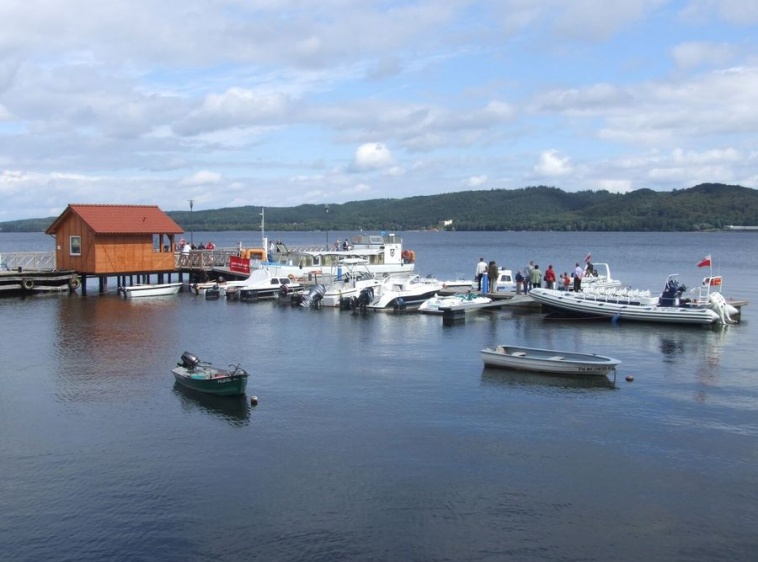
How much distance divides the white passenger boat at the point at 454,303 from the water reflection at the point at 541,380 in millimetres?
13992

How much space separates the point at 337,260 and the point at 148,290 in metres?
13.7

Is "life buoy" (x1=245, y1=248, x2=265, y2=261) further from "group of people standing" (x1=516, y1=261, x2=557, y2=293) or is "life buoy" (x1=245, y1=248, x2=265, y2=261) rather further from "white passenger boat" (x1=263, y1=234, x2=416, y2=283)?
"group of people standing" (x1=516, y1=261, x2=557, y2=293)

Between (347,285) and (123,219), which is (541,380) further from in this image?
(123,219)

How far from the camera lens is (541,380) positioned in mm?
26703

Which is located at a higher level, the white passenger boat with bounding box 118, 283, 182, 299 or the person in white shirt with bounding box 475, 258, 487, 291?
the person in white shirt with bounding box 475, 258, 487, 291

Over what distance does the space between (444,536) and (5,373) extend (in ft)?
63.2

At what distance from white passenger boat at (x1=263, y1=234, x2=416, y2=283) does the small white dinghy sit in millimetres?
23032

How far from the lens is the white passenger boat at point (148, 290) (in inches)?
1994

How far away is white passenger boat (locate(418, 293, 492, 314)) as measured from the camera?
42031mm

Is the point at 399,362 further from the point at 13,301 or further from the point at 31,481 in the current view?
the point at 13,301

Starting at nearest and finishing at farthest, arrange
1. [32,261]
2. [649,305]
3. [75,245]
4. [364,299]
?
[649,305]
[364,299]
[75,245]
[32,261]

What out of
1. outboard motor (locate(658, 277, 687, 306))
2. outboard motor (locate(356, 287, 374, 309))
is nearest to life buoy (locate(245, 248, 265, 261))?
outboard motor (locate(356, 287, 374, 309))

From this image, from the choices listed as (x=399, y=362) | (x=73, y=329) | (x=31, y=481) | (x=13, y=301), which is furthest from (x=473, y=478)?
(x=13, y=301)

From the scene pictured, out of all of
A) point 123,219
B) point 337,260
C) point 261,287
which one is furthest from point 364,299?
point 123,219
